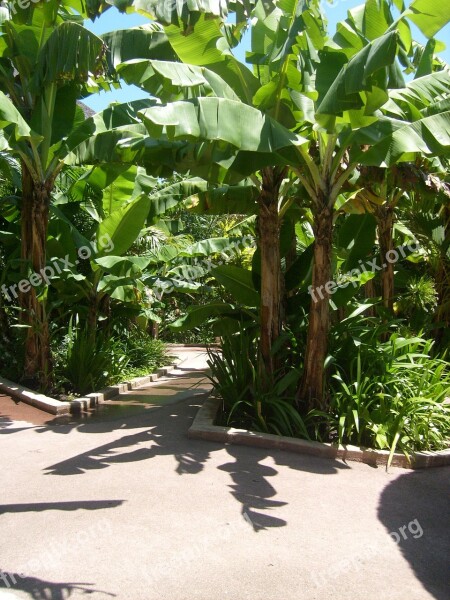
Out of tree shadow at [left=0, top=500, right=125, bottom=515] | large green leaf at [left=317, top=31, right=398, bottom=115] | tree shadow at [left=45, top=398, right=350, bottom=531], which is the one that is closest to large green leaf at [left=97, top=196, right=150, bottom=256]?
tree shadow at [left=45, top=398, right=350, bottom=531]

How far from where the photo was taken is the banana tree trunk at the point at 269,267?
7.87 meters

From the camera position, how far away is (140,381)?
12984 mm

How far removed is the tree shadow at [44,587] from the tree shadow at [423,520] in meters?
2.20

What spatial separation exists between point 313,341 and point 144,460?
2.59 metres

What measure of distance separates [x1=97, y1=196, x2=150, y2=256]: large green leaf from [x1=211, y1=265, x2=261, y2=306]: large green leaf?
2663mm

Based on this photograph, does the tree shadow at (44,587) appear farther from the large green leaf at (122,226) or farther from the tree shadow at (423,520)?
the large green leaf at (122,226)

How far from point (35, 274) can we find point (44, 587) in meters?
6.91

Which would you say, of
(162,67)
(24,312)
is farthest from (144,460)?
(24,312)

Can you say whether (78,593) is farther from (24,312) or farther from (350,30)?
(24,312)

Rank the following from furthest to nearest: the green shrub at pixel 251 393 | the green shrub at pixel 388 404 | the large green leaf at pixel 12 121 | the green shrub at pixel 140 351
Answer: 1. the green shrub at pixel 140 351
2. the large green leaf at pixel 12 121
3. the green shrub at pixel 251 393
4. the green shrub at pixel 388 404

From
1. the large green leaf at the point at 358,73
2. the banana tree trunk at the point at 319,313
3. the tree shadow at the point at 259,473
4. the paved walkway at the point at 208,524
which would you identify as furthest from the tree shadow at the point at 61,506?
the large green leaf at the point at 358,73

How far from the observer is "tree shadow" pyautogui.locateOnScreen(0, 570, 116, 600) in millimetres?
3602

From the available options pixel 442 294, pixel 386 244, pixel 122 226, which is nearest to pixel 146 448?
pixel 122 226

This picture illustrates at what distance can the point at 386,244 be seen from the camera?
10.8m
